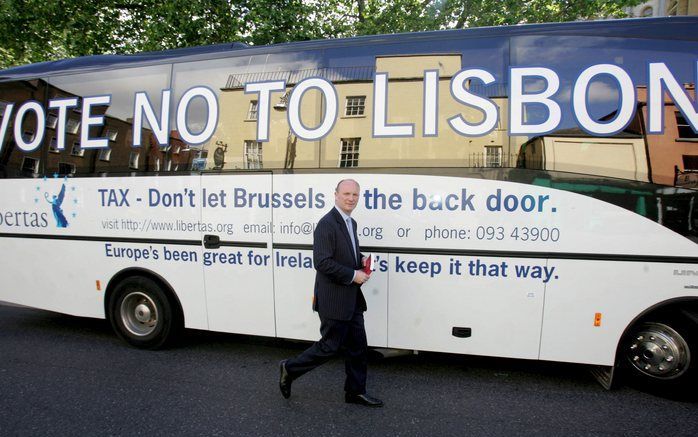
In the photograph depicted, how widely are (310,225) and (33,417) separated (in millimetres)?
2738

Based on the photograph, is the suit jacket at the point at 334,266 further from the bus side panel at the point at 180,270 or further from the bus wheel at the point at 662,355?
the bus wheel at the point at 662,355

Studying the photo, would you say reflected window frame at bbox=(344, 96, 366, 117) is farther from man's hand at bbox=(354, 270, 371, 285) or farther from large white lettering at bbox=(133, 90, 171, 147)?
large white lettering at bbox=(133, 90, 171, 147)

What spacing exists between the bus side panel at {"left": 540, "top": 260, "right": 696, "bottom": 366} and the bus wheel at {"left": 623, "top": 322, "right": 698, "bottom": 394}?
275 millimetres

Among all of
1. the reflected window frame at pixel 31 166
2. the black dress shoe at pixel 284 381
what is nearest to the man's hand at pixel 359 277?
the black dress shoe at pixel 284 381

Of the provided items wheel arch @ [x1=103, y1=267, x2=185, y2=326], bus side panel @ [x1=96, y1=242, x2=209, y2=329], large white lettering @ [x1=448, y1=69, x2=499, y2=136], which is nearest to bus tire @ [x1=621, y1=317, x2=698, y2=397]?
large white lettering @ [x1=448, y1=69, x2=499, y2=136]

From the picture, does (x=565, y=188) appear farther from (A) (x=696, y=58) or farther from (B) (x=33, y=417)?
(B) (x=33, y=417)

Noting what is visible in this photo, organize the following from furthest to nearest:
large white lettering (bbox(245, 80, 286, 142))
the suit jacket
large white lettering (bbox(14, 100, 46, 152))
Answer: large white lettering (bbox(14, 100, 46, 152)) → large white lettering (bbox(245, 80, 286, 142)) → the suit jacket

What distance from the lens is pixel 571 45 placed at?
11.2ft

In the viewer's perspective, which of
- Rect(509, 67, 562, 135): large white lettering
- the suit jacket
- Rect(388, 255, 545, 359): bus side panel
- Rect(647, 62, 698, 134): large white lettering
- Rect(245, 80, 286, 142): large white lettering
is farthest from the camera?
Rect(245, 80, 286, 142): large white lettering

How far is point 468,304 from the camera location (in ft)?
12.0

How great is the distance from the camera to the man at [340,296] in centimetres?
306

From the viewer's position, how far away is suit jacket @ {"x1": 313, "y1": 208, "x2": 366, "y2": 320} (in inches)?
120

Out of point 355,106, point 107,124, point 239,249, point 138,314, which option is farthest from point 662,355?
point 107,124

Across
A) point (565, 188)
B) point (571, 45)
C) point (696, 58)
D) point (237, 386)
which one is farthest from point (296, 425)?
point (696, 58)
